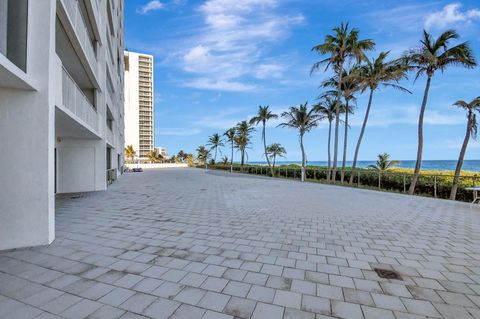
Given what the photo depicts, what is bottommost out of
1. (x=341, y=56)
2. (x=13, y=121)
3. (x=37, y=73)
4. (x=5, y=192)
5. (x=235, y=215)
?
(x=235, y=215)

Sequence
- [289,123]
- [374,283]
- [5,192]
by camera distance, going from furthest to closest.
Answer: [289,123] → [5,192] → [374,283]

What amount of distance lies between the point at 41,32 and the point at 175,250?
14.6 ft

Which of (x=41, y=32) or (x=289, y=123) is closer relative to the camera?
(x=41, y=32)

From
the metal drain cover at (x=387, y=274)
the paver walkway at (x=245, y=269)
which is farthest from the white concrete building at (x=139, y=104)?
the metal drain cover at (x=387, y=274)

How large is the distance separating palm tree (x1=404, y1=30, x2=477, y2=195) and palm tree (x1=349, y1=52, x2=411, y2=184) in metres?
1.60

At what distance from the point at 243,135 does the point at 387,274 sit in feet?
121

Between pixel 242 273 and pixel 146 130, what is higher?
pixel 146 130

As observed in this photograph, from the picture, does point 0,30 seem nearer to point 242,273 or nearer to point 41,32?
point 41,32

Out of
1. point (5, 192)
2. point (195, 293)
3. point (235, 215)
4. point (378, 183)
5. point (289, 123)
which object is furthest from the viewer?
point (289, 123)

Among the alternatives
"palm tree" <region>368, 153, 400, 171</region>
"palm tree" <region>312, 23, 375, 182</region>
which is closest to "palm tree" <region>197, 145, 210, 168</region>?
"palm tree" <region>368, 153, 400, 171</region>

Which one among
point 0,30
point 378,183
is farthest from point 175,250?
point 378,183

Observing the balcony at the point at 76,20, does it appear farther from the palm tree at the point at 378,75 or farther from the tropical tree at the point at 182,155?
the tropical tree at the point at 182,155

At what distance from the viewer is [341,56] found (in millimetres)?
18391

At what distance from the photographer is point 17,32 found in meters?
4.08
